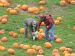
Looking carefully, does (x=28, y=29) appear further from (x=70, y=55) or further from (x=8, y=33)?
(x=70, y=55)

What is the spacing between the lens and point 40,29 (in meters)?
15.7

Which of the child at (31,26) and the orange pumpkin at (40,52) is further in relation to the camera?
the child at (31,26)

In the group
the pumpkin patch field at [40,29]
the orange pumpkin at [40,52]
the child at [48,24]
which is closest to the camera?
the orange pumpkin at [40,52]

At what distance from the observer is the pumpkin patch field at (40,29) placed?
520 inches

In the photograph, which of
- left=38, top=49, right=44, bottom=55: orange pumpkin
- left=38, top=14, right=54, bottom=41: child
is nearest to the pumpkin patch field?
left=38, top=49, right=44, bottom=55: orange pumpkin

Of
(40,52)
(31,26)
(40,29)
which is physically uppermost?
(31,26)

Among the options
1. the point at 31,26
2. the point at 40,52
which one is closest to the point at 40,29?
the point at 31,26

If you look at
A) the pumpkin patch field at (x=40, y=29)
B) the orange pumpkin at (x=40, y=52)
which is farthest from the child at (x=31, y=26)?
the orange pumpkin at (x=40, y=52)

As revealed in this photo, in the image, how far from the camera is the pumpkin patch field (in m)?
13.2

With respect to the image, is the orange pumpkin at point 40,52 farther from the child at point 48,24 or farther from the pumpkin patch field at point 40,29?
the child at point 48,24

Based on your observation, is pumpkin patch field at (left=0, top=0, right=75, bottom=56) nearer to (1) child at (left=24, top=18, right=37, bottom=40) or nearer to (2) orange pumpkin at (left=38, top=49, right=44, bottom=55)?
(2) orange pumpkin at (left=38, top=49, right=44, bottom=55)

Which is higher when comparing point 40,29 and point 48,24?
point 48,24

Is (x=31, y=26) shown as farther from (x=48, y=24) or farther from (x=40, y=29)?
(x=40, y=29)

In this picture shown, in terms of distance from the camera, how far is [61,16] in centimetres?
1788
